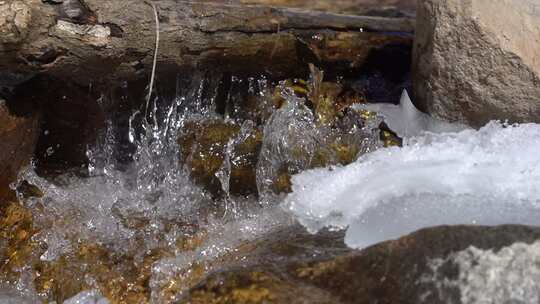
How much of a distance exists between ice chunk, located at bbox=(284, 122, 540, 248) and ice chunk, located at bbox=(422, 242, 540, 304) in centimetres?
25

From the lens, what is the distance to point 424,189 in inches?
107

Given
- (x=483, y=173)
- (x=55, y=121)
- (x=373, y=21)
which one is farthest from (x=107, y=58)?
(x=483, y=173)

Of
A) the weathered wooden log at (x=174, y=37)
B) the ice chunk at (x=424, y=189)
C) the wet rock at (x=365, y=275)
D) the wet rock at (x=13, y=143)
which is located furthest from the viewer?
the wet rock at (x=13, y=143)

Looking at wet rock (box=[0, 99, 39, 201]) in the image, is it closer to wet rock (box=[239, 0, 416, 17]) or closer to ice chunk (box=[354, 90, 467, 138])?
ice chunk (box=[354, 90, 467, 138])

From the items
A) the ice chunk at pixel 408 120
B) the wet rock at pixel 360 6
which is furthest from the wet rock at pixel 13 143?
the wet rock at pixel 360 6

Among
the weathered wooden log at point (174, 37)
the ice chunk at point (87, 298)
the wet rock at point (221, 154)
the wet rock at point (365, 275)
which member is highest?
the weathered wooden log at point (174, 37)

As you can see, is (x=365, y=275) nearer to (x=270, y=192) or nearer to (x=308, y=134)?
(x=270, y=192)

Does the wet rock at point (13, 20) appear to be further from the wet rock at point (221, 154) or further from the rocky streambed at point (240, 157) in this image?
the wet rock at point (221, 154)

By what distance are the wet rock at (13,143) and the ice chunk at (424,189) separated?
4.80ft

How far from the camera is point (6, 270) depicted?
11.2 feet

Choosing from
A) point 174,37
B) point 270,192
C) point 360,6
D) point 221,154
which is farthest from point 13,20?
point 360,6

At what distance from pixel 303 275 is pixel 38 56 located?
5.05ft

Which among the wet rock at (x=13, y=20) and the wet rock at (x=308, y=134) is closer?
the wet rock at (x=13, y=20)

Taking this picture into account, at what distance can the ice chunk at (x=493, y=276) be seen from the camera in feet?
7.25
